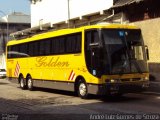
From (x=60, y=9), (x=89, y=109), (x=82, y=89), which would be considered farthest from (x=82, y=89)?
(x=60, y=9)

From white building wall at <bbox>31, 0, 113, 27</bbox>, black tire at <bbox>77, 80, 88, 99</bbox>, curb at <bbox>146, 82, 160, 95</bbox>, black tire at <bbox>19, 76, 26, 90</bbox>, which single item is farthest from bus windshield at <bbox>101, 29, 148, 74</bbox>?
white building wall at <bbox>31, 0, 113, 27</bbox>

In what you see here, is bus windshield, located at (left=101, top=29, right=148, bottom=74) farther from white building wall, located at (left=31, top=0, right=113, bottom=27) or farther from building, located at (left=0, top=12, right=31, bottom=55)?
building, located at (left=0, top=12, right=31, bottom=55)

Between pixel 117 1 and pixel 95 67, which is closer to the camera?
pixel 95 67

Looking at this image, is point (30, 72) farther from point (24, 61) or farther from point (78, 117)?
point (78, 117)

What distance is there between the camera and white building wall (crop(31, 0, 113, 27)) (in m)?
34.8

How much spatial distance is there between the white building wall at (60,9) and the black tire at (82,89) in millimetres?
13683

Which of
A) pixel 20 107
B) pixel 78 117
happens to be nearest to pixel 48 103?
pixel 20 107

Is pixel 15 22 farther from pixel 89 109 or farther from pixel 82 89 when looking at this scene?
pixel 89 109

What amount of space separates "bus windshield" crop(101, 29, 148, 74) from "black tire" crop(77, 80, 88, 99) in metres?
1.71

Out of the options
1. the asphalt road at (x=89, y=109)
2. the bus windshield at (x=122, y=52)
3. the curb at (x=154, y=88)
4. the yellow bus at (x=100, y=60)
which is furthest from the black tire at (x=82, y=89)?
the curb at (x=154, y=88)

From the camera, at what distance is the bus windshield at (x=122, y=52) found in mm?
18125

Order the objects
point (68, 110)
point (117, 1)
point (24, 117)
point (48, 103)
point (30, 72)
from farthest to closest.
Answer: point (117, 1) → point (30, 72) → point (48, 103) → point (68, 110) → point (24, 117)

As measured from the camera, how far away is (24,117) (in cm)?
1298

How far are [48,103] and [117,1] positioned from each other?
51.3 feet
